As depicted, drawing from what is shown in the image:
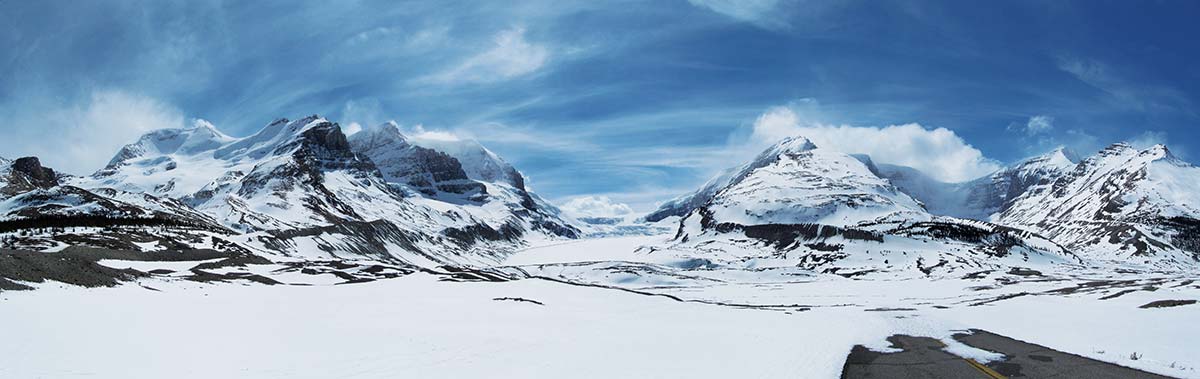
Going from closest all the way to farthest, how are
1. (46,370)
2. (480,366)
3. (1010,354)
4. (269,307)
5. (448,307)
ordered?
1. (46,370)
2. (480,366)
3. (1010,354)
4. (269,307)
5. (448,307)

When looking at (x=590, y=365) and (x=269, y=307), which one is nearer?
(x=590, y=365)

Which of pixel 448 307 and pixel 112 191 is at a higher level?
pixel 112 191

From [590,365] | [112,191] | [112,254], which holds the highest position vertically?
[112,191]

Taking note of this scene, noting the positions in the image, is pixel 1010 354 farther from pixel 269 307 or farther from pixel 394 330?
pixel 269 307

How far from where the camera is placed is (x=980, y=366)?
21875mm

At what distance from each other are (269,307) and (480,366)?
23.7 m

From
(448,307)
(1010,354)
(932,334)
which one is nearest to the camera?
(1010,354)

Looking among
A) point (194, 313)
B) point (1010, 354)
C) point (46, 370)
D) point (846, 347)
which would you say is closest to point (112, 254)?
point (194, 313)

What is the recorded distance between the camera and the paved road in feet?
66.1

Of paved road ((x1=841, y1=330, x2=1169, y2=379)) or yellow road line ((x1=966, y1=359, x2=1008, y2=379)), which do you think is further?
paved road ((x1=841, y1=330, x2=1169, y2=379))

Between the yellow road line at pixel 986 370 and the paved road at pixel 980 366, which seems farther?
the paved road at pixel 980 366

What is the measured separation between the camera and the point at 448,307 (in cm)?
4650

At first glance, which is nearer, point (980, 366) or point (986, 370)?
point (986, 370)

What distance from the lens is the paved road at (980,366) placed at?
794 inches
